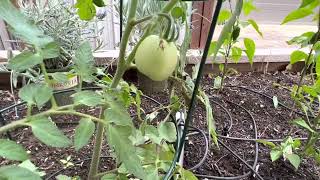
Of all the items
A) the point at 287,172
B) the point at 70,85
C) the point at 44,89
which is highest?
the point at 44,89

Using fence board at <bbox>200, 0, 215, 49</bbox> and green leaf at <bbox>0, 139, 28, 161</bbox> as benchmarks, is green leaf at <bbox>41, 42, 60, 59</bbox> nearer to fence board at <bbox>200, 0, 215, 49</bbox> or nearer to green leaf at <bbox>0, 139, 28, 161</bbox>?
green leaf at <bbox>0, 139, 28, 161</bbox>

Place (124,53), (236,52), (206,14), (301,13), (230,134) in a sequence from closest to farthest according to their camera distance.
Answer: (124,53), (301,13), (230,134), (236,52), (206,14)

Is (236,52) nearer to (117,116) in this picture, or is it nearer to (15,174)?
(117,116)

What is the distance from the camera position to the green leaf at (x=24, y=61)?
0.35 m

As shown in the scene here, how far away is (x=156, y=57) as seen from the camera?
1.21 ft

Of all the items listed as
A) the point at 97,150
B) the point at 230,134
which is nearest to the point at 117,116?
the point at 97,150

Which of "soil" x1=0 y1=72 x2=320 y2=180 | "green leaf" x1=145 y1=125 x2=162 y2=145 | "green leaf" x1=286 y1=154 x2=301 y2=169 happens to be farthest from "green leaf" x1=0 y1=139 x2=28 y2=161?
"green leaf" x1=286 y1=154 x2=301 y2=169

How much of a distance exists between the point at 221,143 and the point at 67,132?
0.47m

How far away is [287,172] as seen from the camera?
83 cm

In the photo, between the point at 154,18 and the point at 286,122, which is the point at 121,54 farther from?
the point at 286,122

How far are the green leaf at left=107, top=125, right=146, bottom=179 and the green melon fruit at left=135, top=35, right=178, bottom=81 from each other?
8 cm

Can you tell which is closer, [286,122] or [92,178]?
[92,178]

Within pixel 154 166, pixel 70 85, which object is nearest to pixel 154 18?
pixel 154 166

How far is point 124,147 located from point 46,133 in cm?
9
